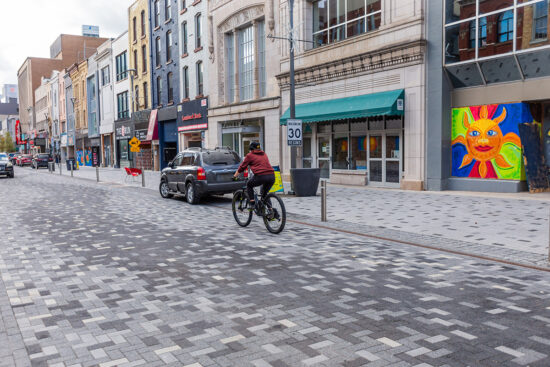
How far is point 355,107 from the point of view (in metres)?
19.4

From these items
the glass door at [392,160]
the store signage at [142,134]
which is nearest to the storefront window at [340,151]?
the glass door at [392,160]

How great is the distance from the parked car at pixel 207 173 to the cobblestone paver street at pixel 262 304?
6.00 metres

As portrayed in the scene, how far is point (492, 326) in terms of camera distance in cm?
428

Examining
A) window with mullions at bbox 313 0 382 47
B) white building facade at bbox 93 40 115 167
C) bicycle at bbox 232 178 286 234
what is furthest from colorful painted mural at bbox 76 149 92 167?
bicycle at bbox 232 178 286 234

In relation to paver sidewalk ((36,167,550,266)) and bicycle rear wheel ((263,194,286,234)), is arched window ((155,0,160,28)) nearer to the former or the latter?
paver sidewalk ((36,167,550,266))

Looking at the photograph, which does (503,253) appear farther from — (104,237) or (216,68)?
(216,68)

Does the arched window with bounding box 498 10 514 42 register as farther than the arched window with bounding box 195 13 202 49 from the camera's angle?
No

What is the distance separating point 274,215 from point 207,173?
19.1 ft

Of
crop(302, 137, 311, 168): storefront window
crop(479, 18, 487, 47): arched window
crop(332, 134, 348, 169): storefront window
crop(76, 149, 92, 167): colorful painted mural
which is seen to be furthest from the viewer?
crop(76, 149, 92, 167): colorful painted mural

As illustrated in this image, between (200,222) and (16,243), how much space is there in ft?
12.4

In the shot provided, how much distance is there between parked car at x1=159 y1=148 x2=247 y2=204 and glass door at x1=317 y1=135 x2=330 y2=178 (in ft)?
26.7

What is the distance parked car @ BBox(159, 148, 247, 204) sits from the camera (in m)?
14.9

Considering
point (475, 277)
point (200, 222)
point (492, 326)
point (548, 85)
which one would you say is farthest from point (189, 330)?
point (548, 85)

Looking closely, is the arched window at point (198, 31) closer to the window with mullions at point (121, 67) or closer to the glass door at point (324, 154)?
the glass door at point (324, 154)
